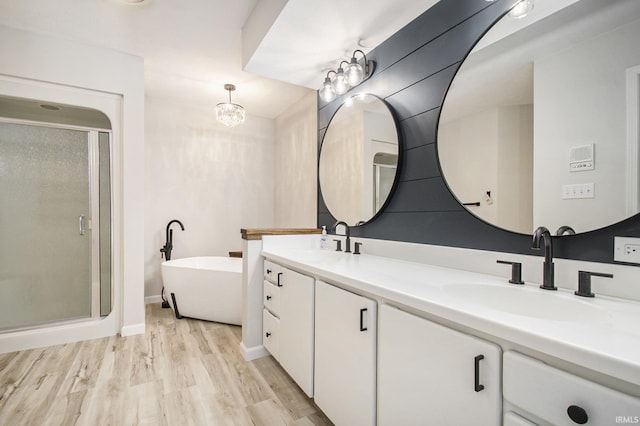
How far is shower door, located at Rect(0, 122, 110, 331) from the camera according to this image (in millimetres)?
2613

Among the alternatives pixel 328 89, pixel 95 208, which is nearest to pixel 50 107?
pixel 95 208

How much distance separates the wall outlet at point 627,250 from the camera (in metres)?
0.95

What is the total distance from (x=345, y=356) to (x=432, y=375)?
479 mm

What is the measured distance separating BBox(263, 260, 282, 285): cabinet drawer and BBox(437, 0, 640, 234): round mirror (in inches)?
46.8

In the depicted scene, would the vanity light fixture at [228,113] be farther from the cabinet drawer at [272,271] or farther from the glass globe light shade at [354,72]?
the cabinet drawer at [272,271]

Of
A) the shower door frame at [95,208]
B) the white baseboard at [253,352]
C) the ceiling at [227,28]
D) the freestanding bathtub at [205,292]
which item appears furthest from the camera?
Result: the freestanding bathtub at [205,292]

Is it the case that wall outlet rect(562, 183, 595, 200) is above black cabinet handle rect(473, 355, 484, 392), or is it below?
above

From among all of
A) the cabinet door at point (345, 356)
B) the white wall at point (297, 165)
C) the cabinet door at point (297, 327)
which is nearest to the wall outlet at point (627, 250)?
the cabinet door at point (345, 356)

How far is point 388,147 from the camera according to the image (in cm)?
196

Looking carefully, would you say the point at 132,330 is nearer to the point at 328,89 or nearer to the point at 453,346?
the point at 328,89

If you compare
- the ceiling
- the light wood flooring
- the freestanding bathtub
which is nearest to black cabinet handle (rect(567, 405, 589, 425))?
the light wood flooring

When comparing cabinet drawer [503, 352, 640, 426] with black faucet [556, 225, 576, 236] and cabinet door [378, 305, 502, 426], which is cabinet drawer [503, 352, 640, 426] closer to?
cabinet door [378, 305, 502, 426]

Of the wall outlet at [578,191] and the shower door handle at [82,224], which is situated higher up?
the wall outlet at [578,191]

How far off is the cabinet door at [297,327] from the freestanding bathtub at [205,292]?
3.66ft
